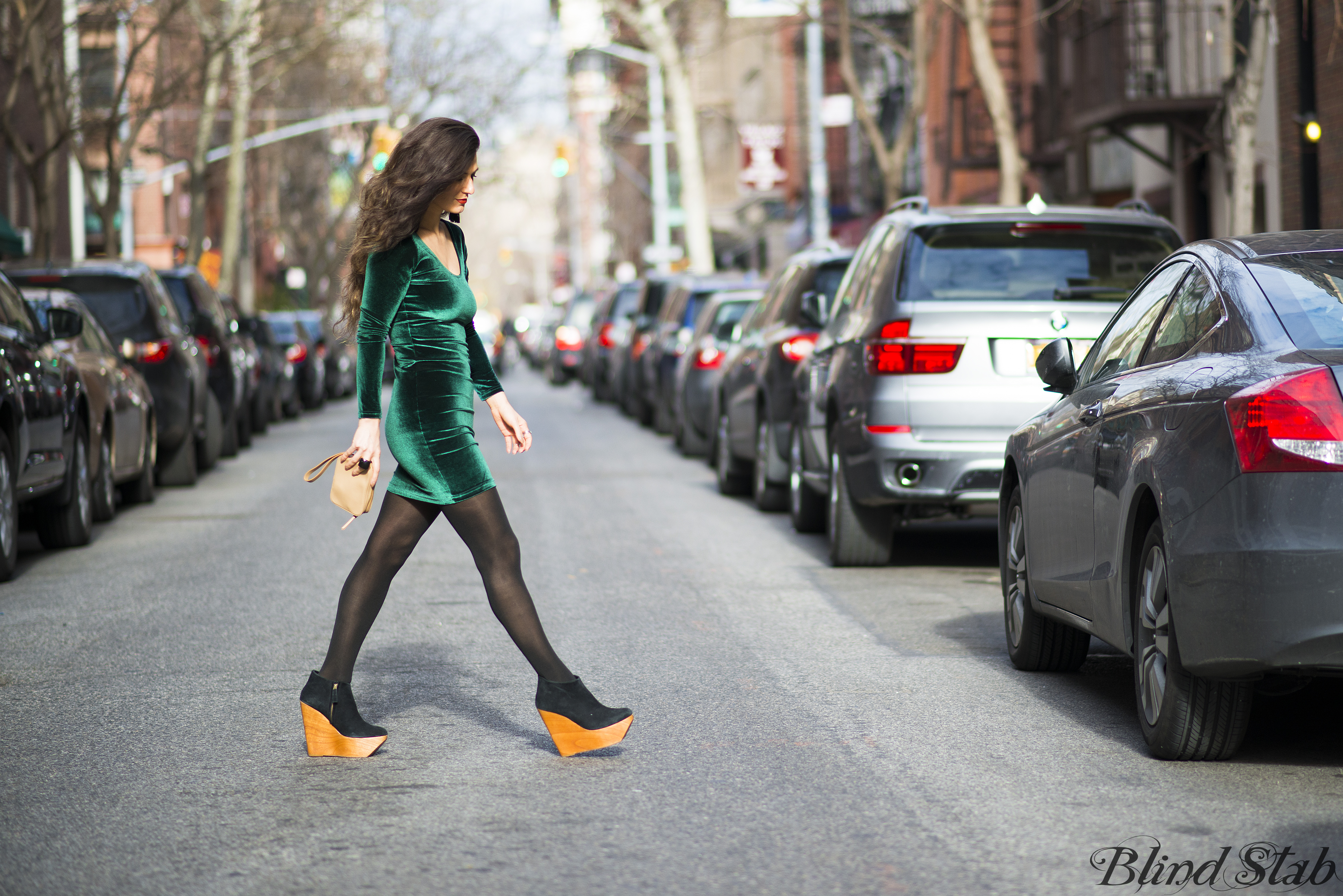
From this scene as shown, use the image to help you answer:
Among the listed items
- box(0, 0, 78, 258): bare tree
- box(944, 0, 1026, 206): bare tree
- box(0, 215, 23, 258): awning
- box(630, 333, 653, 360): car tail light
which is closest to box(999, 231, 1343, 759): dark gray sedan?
box(944, 0, 1026, 206): bare tree

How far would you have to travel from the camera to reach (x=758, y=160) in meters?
51.7

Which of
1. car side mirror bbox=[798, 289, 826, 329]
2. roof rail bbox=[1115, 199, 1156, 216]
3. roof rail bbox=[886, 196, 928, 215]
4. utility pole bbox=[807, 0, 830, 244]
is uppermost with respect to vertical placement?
utility pole bbox=[807, 0, 830, 244]

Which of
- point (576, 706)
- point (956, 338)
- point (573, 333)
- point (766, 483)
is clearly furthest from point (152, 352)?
point (573, 333)

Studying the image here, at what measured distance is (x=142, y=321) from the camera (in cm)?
1561

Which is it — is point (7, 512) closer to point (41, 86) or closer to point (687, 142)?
point (41, 86)

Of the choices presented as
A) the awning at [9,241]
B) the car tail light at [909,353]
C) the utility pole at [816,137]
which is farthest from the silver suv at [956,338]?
the awning at [9,241]

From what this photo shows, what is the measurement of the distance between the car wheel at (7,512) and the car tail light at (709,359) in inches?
325

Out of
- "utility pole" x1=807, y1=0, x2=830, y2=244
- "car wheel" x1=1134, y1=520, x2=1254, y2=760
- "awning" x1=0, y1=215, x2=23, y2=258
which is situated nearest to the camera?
"car wheel" x1=1134, y1=520, x2=1254, y2=760

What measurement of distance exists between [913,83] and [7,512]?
68.7 ft

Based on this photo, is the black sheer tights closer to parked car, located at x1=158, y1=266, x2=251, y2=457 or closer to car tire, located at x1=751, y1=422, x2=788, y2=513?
car tire, located at x1=751, y1=422, x2=788, y2=513

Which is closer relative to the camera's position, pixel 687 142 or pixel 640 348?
pixel 640 348

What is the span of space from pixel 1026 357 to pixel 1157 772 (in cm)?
417

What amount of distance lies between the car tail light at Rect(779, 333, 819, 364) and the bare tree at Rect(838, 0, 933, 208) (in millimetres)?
13498

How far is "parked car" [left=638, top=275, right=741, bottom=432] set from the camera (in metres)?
21.2
